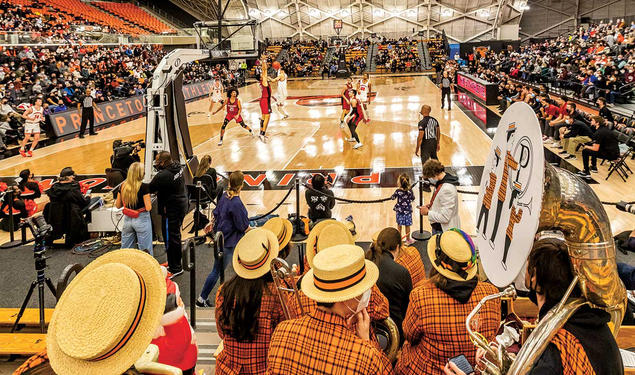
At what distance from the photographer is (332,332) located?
1837 millimetres

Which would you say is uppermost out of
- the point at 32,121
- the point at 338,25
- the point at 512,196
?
the point at 338,25

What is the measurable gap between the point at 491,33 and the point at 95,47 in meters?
35.2

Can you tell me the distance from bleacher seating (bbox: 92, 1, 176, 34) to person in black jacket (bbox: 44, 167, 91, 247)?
120 feet

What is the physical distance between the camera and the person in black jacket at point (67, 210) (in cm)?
645

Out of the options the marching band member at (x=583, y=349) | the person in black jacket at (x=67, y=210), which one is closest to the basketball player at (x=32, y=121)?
the person in black jacket at (x=67, y=210)

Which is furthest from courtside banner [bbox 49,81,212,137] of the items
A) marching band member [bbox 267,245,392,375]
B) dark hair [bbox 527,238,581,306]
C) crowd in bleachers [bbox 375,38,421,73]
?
crowd in bleachers [bbox 375,38,421,73]

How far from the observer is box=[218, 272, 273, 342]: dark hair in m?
2.38

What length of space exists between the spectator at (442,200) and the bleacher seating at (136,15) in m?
39.0

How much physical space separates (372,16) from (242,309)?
47.2 m

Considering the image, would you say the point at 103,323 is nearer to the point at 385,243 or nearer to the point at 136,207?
the point at 385,243

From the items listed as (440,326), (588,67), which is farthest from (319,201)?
(588,67)

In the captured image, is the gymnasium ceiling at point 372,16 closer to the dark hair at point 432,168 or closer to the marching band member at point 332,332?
the dark hair at point 432,168

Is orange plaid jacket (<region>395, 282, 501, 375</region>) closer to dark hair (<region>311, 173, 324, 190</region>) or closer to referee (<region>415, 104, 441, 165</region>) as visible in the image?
dark hair (<region>311, 173, 324, 190</region>)

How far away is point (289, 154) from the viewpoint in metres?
11.8
